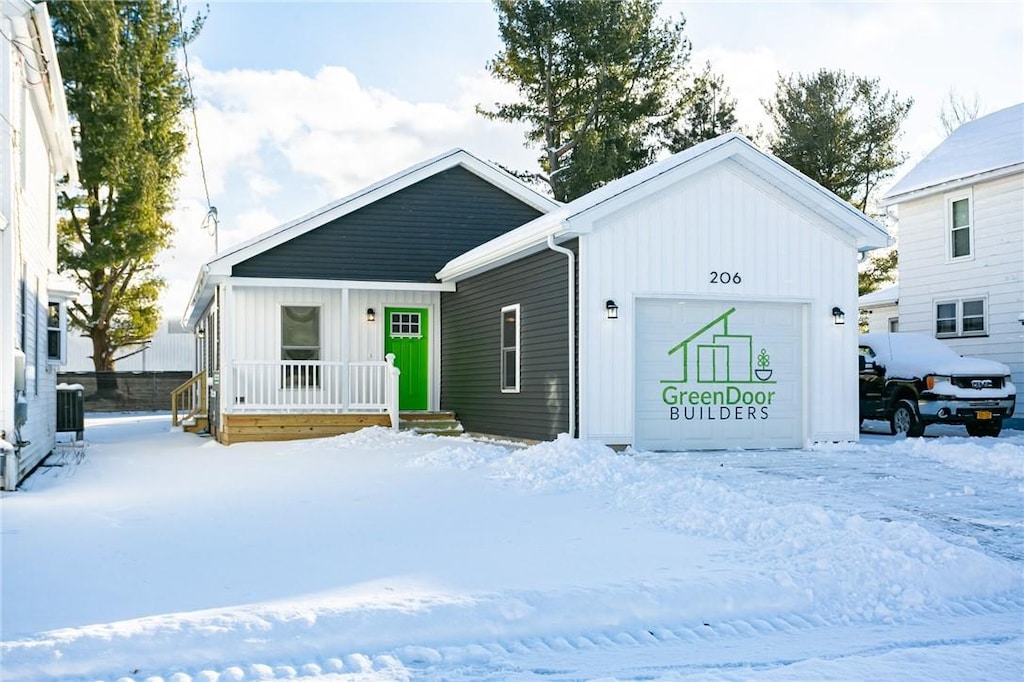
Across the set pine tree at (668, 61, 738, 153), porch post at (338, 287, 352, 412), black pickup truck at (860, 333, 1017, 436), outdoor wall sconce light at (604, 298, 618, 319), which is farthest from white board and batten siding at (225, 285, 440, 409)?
pine tree at (668, 61, 738, 153)

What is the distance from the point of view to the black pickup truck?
15547 millimetres

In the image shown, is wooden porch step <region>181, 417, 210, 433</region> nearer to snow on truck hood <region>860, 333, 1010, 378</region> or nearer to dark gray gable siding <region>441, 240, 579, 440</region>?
dark gray gable siding <region>441, 240, 579, 440</region>

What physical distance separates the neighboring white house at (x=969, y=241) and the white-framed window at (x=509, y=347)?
999 cm

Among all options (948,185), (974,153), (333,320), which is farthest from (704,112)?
(333,320)

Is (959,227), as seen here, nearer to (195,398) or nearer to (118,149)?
(195,398)

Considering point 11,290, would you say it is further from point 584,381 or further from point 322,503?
point 584,381

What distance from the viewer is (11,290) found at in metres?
10.0

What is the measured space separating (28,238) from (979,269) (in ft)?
56.0

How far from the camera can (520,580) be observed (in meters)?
5.89

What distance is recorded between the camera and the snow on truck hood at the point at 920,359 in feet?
51.4

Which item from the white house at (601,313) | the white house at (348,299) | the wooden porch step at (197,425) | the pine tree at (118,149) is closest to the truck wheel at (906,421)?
the white house at (601,313)

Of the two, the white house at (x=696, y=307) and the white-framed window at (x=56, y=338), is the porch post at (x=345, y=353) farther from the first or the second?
the white-framed window at (x=56, y=338)

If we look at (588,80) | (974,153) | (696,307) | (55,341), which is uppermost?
(588,80)

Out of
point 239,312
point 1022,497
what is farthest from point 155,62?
point 1022,497
